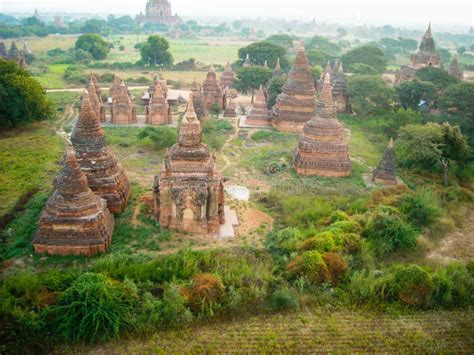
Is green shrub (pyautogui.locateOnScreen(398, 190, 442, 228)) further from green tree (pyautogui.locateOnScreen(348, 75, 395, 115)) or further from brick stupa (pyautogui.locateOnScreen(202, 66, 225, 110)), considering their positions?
brick stupa (pyautogui.locateOnScreen(202, 66, 225, 110))

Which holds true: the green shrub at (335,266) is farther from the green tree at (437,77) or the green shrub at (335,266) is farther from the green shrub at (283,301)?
the green tree at (437,77)

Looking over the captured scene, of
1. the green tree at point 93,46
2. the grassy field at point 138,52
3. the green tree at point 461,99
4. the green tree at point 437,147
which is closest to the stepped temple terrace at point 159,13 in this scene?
the grassy field at point 138,52

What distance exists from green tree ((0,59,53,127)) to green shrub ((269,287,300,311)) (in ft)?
105

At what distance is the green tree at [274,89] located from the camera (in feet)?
172

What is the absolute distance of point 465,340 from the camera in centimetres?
1711

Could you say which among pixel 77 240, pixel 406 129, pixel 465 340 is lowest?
pixel 465 340

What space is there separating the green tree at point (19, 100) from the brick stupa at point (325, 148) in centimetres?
2490

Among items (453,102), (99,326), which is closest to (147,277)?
(99,326)

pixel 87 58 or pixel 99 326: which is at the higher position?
pixel 87 58

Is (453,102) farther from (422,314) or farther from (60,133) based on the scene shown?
(60,133)

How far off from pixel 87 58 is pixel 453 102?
67.5 m

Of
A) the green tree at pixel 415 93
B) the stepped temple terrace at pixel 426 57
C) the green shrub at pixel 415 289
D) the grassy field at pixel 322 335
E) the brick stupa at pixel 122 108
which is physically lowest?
the grassy field at pixel 322 335

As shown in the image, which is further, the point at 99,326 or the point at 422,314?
the point at 422,314

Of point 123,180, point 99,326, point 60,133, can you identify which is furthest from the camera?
point 60,133
